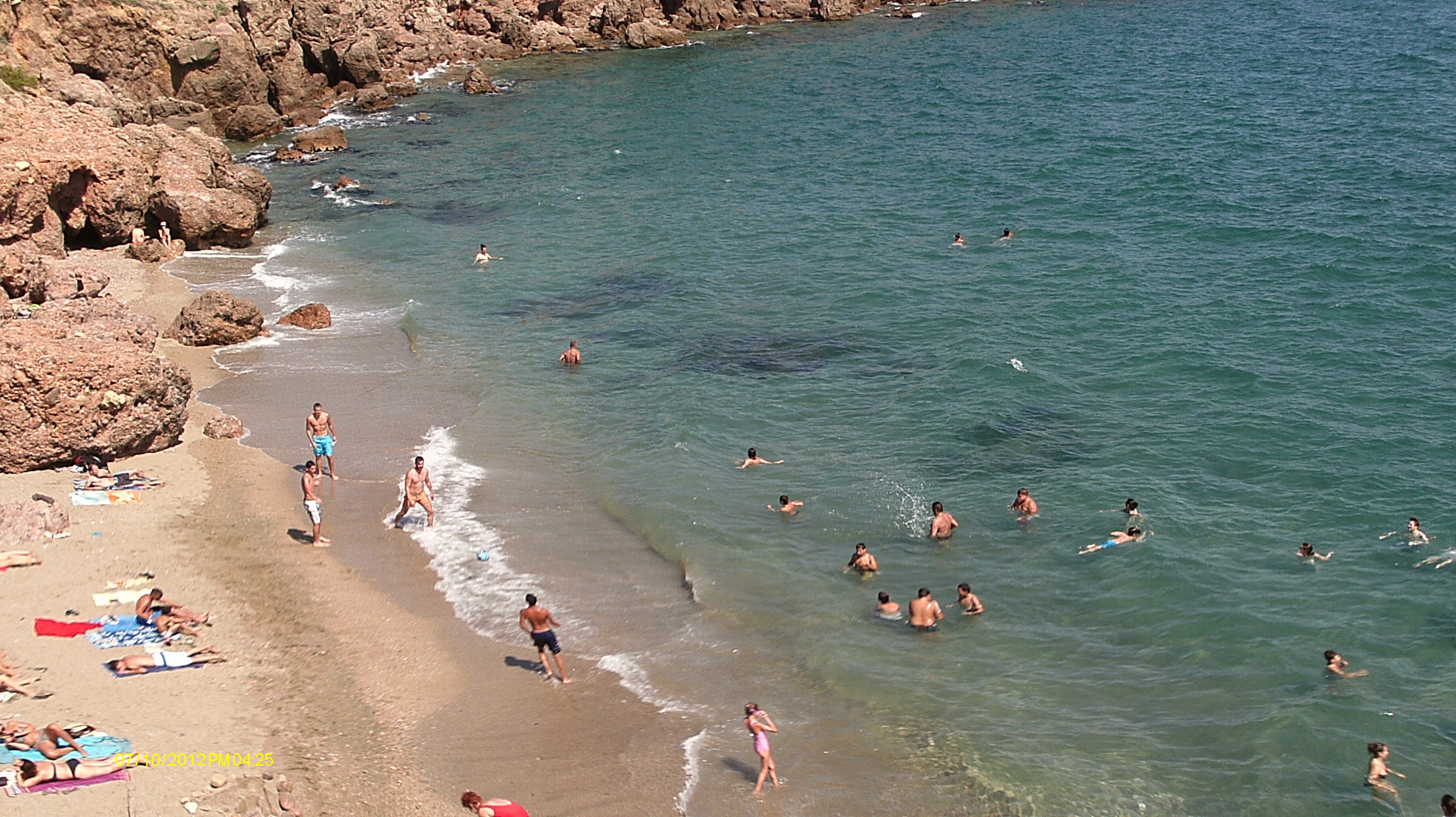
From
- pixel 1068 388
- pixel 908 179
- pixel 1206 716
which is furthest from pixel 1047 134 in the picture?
pixel 1206 716

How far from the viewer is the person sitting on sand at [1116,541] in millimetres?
18156

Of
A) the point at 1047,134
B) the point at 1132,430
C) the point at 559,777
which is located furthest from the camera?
the point at 1047,134

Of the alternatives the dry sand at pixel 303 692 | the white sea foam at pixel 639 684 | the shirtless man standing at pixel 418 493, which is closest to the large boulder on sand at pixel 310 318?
the dry sand at pixel 303 692

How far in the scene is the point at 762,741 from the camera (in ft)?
42.5

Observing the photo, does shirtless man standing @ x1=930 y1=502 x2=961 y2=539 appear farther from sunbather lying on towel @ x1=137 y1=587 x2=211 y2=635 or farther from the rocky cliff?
the rocky cliff

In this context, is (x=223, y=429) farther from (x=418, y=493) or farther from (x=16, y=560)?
(x=16, y=560)

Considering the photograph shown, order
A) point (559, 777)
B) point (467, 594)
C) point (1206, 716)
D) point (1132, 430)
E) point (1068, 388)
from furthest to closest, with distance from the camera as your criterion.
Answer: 1. point (1068, 388)
2. point (1132, 430)
3. point (467, 594)
4. point (1206, 716)
5. point (559, 777)

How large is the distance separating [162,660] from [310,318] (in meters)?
15.3

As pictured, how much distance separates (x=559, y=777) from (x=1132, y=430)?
13419mm

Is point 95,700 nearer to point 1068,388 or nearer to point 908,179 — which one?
point 1068,388

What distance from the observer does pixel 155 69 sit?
48.5 m

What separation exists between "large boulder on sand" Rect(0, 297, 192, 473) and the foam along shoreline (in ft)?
6.48

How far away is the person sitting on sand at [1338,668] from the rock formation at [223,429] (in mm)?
18370

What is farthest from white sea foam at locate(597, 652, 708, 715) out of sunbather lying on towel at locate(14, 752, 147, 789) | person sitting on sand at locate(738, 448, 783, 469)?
person sitting on sand at locate(738, 448, 783, 469)
